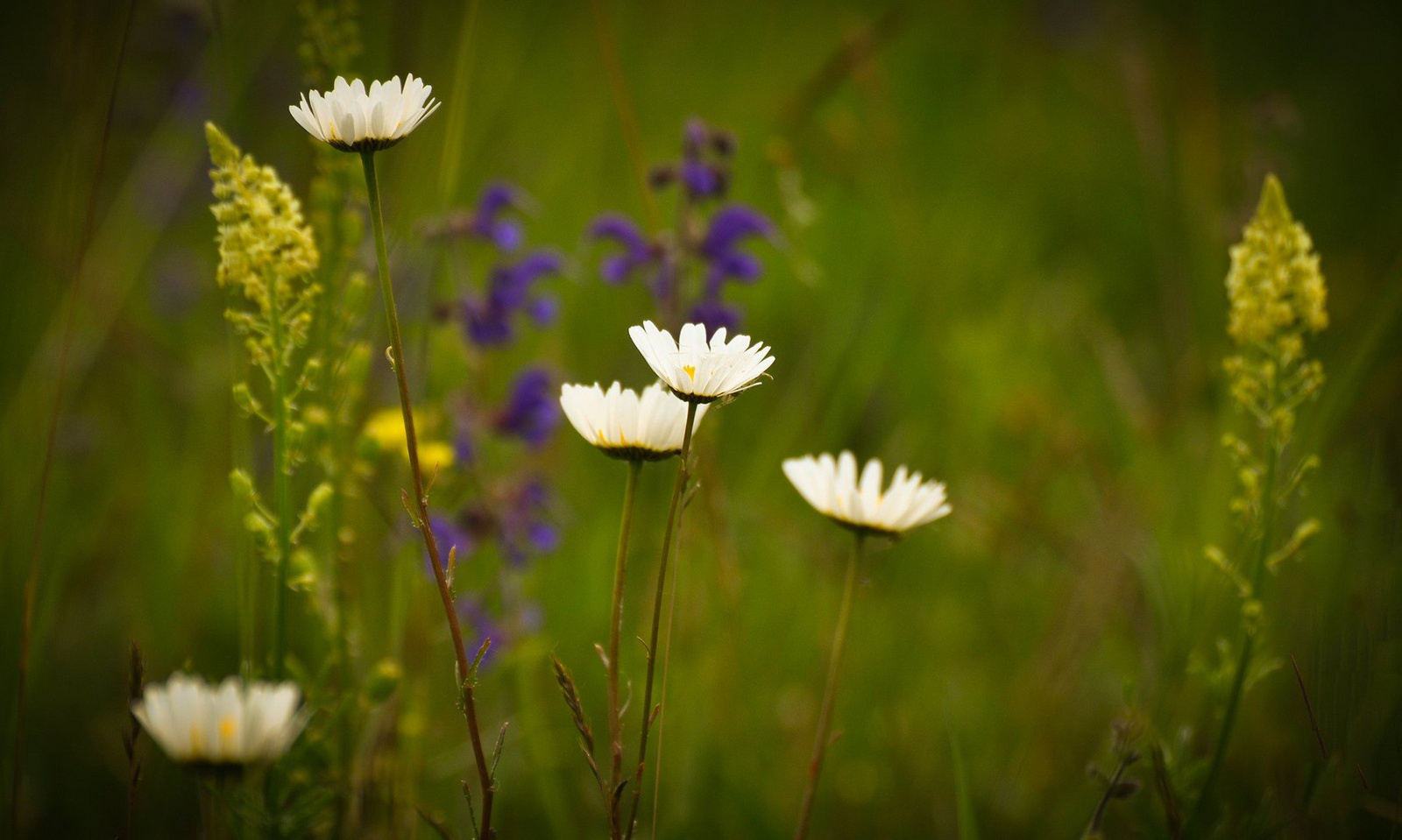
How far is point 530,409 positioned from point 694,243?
0.54 m

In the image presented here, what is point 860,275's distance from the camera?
11.1ft

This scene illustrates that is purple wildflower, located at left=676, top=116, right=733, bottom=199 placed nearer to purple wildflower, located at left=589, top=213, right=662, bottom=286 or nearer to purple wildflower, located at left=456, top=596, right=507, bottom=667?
purple wildflower, located at left=589, top=213, right=662, bottom=286

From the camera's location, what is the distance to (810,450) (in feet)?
7.22

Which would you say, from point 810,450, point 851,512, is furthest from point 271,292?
point 810,450

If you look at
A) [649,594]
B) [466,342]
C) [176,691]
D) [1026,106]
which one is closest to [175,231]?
[466,342]

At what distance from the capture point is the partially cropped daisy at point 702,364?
0.85 metres

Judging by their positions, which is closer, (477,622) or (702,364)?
(702,364)

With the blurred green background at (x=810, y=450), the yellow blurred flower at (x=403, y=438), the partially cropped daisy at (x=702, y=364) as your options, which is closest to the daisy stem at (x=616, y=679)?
the partially cropped daisy at (x=702, y=364)

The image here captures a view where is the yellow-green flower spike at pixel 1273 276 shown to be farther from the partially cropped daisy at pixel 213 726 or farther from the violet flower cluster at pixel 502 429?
the violet flower cluster at pixel 502 429

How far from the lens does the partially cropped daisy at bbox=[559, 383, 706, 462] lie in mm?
936

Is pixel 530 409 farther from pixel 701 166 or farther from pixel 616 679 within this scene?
pixel 616 679

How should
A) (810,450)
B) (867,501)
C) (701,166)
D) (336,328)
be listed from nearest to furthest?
(867,501), (336,328), (701,166), (810,450)

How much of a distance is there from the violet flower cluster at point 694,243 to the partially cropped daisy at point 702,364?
0.96 meters

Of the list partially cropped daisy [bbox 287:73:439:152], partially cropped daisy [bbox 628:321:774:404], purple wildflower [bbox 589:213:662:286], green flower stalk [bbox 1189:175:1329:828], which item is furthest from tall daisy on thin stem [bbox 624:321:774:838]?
purple wildflower [bbox 589:213:662:286]
